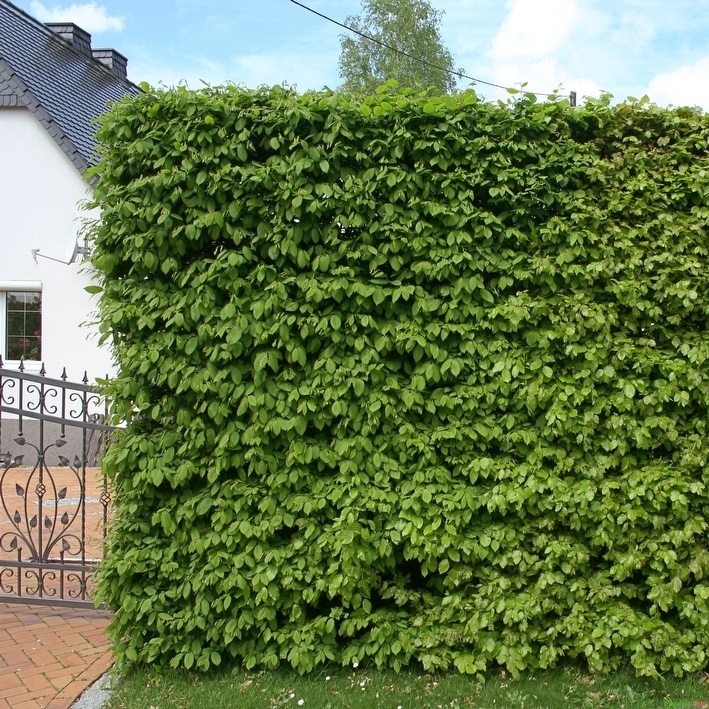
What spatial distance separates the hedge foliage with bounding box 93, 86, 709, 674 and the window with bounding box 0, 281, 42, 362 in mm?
8674

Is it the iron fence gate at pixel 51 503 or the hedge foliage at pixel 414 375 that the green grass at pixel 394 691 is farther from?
the iron fence gate at pixel 51 503

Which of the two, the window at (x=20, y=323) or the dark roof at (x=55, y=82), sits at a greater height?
the dark roof at (x=55, y=82)

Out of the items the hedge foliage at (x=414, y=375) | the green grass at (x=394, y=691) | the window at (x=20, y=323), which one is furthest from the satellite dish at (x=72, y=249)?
the green grass at (x=394, y=691)

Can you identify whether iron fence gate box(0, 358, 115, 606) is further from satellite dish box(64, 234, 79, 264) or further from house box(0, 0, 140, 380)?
satellite dish box(64, 234, 79, 264)

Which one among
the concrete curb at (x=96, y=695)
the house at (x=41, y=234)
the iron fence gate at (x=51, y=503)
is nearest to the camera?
the concrete curb at (x=96, y=695)

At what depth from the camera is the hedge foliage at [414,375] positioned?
3.55 meters

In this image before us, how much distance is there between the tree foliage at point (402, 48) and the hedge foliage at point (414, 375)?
20.9 m

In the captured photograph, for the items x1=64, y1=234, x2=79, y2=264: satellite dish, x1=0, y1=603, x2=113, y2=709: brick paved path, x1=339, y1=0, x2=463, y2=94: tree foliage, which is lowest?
x1=0, y1=603, x2=113, y2=709: brick paved path

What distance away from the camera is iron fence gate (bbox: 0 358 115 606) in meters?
4.54

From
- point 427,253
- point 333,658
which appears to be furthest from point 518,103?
point 333,658

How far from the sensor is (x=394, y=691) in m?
3.52

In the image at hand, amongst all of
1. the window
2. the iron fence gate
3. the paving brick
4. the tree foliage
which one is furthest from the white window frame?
the tree foliage

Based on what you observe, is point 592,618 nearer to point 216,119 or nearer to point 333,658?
point 333,658

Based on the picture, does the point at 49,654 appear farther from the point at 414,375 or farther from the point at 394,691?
the point at 414,375
